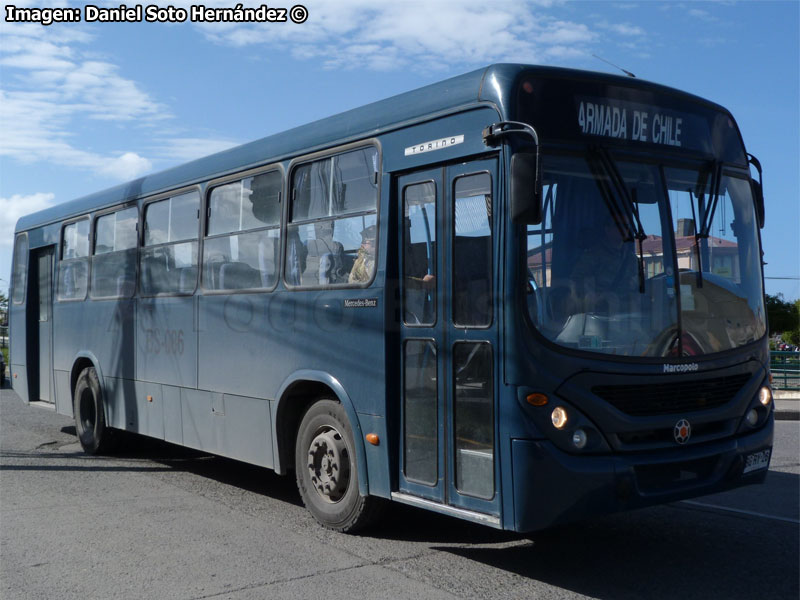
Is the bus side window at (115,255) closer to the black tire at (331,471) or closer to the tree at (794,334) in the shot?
the black tire at (331,471)

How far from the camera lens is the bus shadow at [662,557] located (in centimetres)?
546

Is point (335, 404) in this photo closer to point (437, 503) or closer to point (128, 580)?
point (437, 503)

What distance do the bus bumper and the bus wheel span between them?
23.6 feet

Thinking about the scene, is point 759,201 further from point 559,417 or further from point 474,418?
point 474,418

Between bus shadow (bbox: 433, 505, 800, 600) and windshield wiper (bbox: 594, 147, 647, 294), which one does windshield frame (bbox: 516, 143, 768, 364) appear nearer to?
windshield wiper (bbox: 594, 147, 647, 294)

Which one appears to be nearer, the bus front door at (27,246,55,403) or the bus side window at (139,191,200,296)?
the bus side window at (139,191,200,296)

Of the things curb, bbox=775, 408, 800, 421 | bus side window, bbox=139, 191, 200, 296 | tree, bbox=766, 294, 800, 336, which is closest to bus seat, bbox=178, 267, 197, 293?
bus side window, bbox=139, 191, 200, 296

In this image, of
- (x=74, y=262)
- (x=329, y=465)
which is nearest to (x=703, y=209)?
(x=329, y=465)

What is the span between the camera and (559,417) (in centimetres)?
526

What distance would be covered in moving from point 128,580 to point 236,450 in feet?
8.33

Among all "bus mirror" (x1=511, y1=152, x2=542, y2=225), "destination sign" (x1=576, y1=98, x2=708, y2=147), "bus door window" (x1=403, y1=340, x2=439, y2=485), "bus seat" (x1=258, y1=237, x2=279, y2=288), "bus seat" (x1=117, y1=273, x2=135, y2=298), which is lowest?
"bus door window" (x1=403, y1=340, x2=439, y2=485)

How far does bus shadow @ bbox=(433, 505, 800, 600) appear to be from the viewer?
5.46 m

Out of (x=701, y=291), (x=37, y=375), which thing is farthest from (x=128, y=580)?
(x=37, y=375)

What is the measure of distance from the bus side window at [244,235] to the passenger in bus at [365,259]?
3.95 feet
